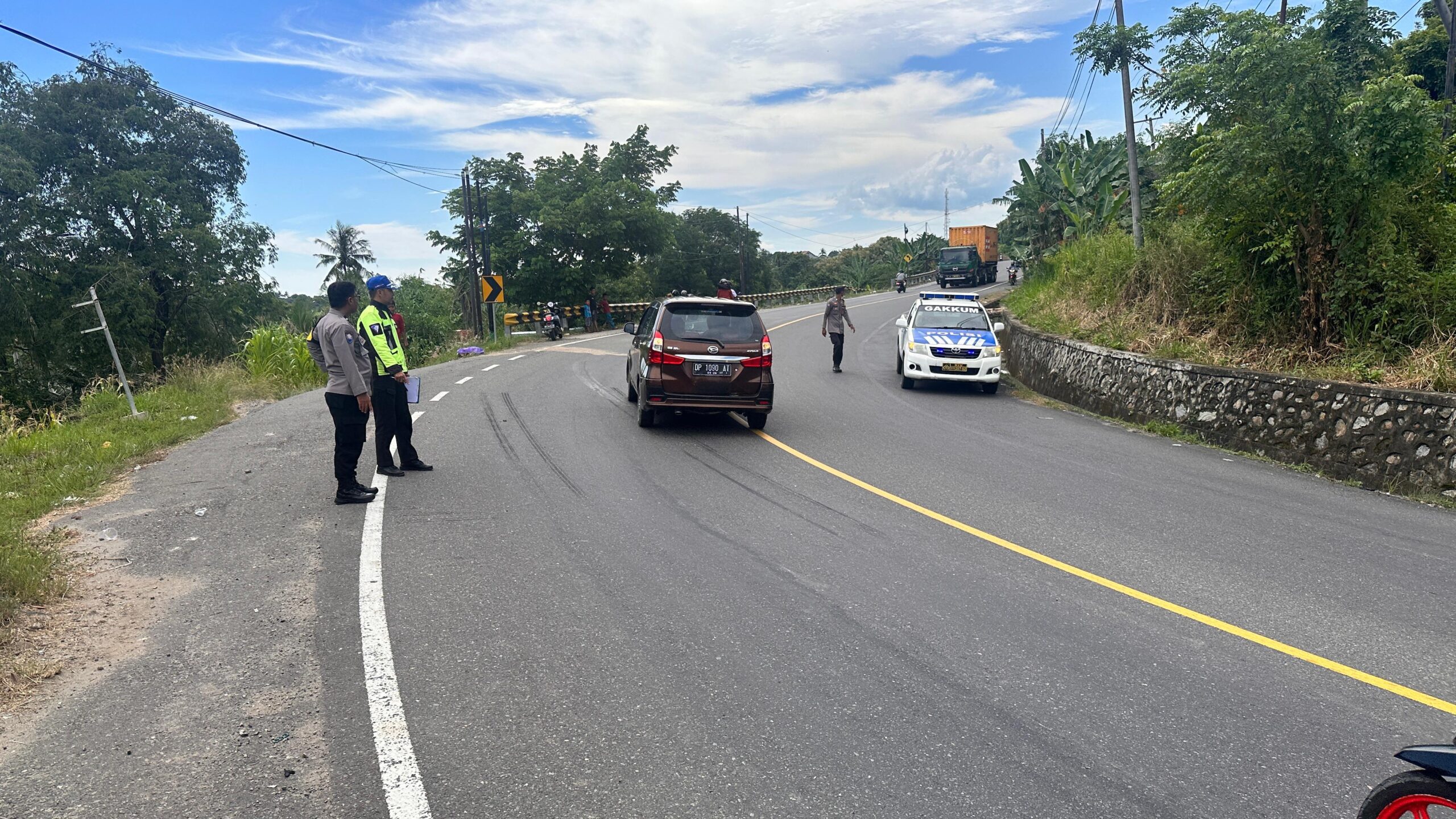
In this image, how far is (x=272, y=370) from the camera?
67.1ft

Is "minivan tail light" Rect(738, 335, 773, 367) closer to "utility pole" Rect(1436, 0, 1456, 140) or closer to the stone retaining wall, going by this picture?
the stone retaining wall

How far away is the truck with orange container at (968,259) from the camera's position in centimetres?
5025

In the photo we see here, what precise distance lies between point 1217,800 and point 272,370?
21.1 m

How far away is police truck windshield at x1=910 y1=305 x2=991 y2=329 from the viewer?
1714 cm

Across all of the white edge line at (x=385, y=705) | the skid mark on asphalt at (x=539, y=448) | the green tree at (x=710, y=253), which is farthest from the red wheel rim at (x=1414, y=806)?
the green tree at (x=710, y=253)

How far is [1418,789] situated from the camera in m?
2.85

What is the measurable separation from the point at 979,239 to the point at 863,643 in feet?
177

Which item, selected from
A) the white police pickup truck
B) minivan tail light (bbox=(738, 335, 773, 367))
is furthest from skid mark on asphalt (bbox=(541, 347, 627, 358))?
minivan tail light (bbox=(738, 335, 773, 367))

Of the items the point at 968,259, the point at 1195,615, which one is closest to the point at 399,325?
the point at 1195,615

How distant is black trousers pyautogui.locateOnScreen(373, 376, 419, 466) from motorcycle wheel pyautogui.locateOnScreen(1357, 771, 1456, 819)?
27.2ft

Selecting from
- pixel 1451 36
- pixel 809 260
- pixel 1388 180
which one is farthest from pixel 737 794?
pixel 809 260

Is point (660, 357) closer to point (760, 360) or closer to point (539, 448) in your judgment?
point (760, 360)

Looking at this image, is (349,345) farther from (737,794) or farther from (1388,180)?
(1388,180)

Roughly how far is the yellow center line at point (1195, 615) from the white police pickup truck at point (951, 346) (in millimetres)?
8212
